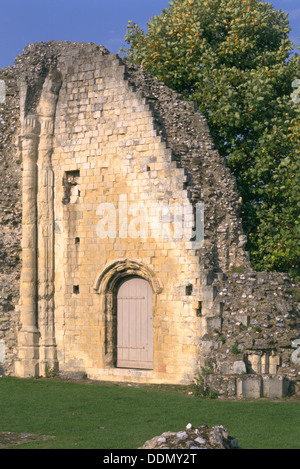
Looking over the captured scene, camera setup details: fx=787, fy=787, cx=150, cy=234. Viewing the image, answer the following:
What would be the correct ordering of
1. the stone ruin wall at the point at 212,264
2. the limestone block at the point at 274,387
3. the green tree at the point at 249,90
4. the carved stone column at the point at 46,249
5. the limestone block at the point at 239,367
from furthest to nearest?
1. the green tree at the point at 249,90
2. the carved stone column at the point at 46,249
3. the stone ruin wall at the point at 212,264
4. the limestone block at the point at 239,367
5. the limestone block at the point at 274,387

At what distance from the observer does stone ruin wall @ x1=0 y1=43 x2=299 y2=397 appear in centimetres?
1580

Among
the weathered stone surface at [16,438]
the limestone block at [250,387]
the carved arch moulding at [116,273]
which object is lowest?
the weathered stone surface at [16,438]

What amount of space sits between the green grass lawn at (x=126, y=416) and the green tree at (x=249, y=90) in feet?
19.4

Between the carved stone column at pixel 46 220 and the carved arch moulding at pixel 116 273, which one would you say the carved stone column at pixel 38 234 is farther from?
the carved arch moulding at pixel 116 273

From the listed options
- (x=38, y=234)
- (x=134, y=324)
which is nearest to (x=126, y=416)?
(x=134, y=324)

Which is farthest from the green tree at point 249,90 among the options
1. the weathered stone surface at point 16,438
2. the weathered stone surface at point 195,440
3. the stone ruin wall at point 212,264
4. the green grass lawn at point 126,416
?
the weathered stone surface at point 195,440

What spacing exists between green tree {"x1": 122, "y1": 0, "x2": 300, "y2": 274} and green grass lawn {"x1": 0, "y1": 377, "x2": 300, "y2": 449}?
5.91 meters

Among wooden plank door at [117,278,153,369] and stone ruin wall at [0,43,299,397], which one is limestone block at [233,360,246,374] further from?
wooden plank door at [117,278,153,369]

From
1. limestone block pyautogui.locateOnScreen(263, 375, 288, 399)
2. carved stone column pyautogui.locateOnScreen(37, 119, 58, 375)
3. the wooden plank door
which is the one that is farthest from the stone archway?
limestone block pyautogui.locateOnScreen(263, 375, 288, 399)

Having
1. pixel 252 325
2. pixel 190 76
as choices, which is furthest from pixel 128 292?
pixel 190 76

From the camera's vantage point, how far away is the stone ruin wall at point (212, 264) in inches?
622

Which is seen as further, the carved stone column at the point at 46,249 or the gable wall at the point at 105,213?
the carved stone column at the point at 46,249

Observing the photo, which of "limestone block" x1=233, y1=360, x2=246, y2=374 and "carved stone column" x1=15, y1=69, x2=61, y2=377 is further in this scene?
"carved stone column" x1=15, y1=69, x2=61, y2=377
